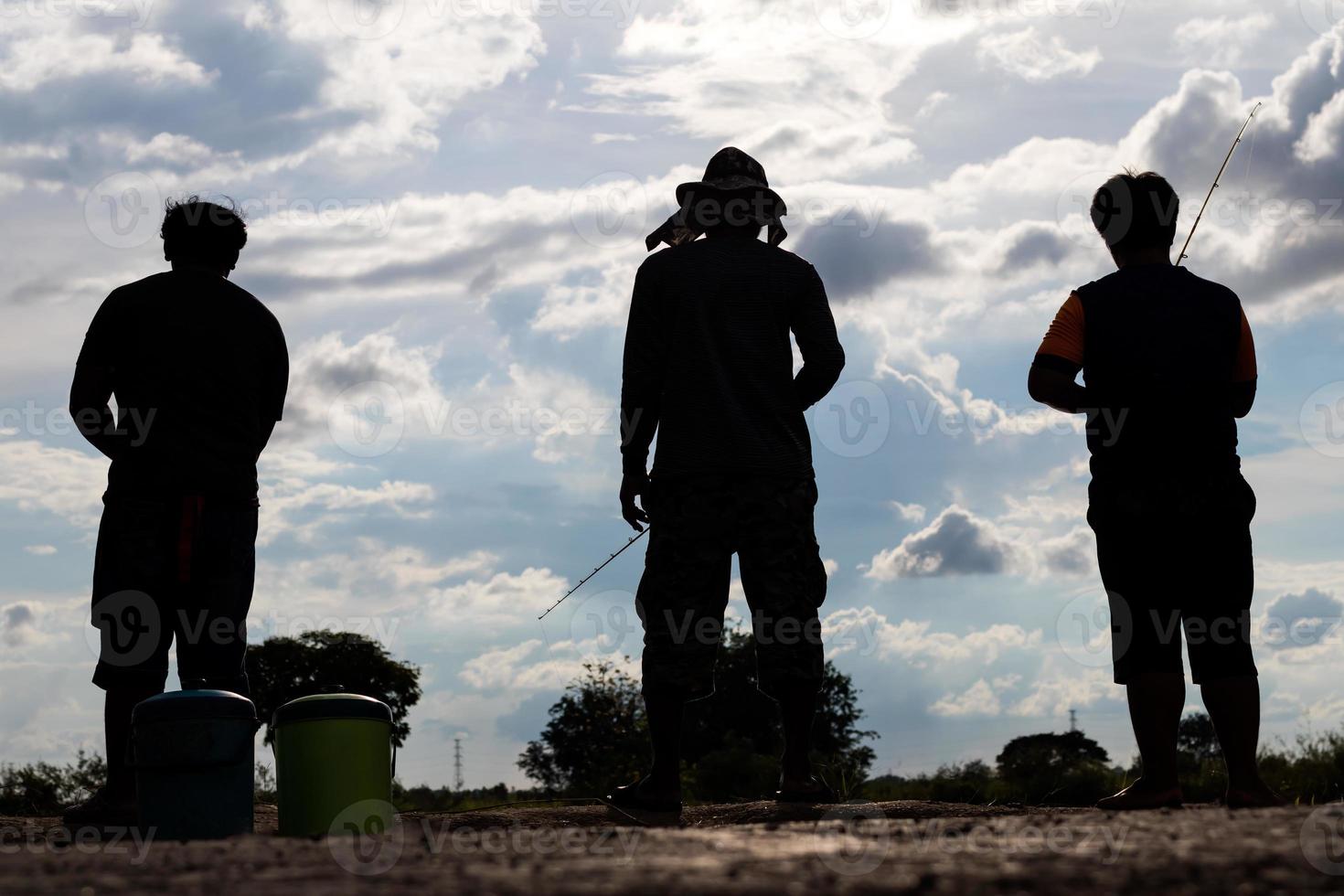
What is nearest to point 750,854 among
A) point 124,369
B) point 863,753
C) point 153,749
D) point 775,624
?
point 775,624

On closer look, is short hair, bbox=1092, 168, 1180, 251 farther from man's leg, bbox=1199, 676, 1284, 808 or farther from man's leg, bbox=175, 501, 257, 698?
man's leg, bbox=175, 501, 257, 698

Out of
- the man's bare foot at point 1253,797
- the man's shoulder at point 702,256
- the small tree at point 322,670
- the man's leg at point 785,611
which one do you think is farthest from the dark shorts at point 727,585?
the small tree at point 322,670

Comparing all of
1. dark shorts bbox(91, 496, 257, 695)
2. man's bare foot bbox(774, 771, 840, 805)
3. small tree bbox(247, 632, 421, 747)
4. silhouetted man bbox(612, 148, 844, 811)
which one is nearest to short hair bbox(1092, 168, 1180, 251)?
silhouetted man bbox(612, 148, 844, 811)

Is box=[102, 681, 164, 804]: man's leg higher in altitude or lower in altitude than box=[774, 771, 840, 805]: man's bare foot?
higher

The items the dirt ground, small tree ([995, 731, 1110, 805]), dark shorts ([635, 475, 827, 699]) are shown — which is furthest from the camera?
small tree ([995, 731, 1110, 805])

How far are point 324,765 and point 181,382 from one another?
1.62m

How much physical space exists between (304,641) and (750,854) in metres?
22.6

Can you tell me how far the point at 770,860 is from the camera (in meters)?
2.91

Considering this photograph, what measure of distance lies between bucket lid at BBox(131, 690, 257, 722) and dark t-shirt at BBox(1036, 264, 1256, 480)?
10.4ft

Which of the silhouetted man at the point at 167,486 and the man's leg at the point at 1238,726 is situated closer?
the man's leg at the point at 1238,726

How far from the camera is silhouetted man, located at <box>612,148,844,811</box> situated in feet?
17.7

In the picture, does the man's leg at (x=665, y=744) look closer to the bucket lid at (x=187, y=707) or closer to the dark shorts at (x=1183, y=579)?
the bucket lid at (x=187, y=707)

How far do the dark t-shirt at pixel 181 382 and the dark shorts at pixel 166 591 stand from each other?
3.6 inches

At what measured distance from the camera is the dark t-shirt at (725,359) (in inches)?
217
